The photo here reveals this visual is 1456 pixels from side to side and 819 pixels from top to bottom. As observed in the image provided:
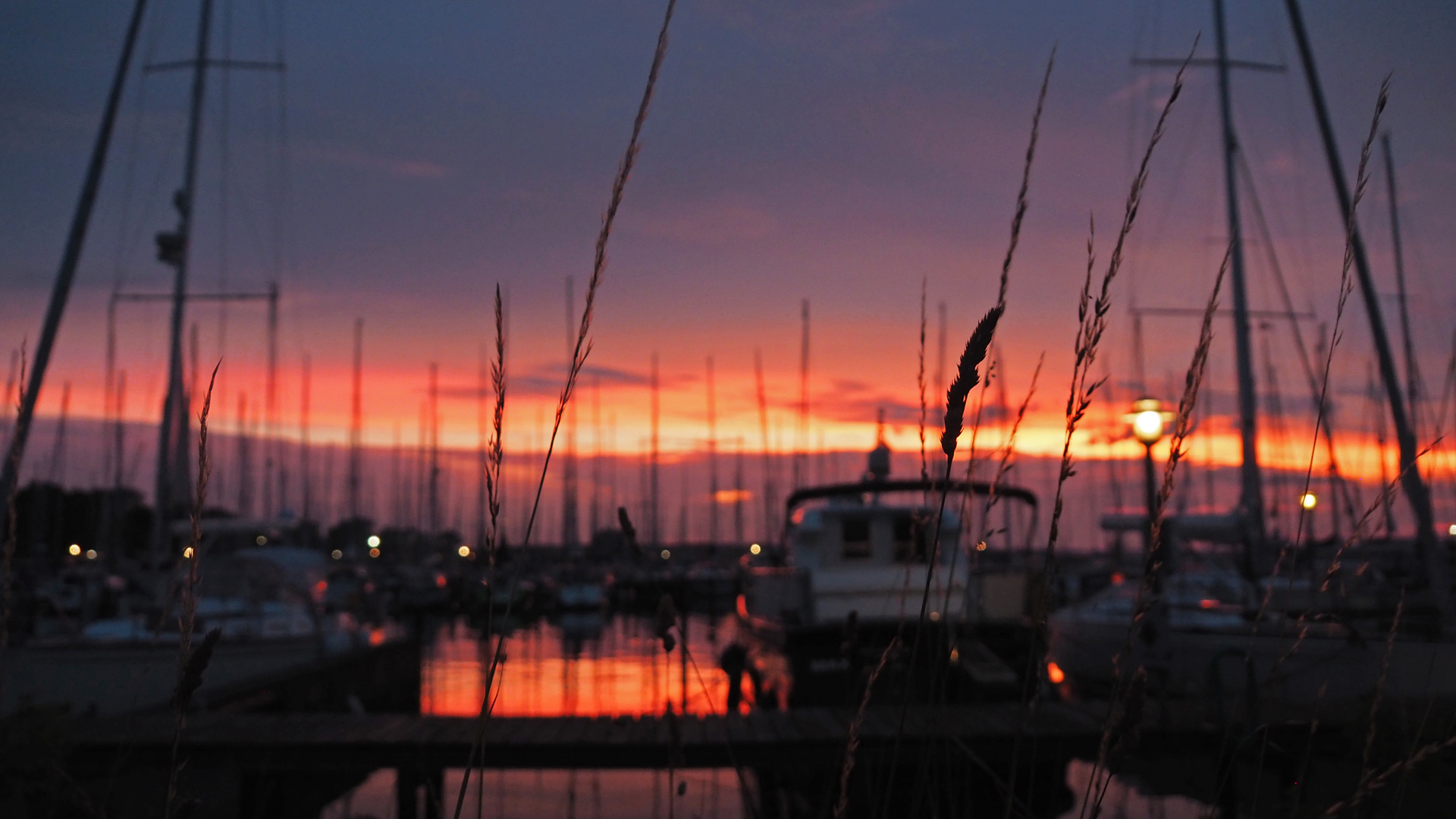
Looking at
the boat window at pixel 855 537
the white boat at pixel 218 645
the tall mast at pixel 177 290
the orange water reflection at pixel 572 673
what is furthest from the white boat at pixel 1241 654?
the tall mast at pixel 177 290

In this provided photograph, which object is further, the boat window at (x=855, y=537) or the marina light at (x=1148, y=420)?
the boat window at (x=855, y=537)

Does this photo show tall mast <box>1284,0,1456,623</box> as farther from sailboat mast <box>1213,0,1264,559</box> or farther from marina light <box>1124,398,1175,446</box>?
sailboat mast <box>1213,0,1264,559</box>

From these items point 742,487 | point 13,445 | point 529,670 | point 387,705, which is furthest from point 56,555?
point 13,445

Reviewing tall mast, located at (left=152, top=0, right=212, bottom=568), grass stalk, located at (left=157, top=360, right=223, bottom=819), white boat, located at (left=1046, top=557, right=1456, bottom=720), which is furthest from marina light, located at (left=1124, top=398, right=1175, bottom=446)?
tall mast, located at (left=152, top=0, right=212, bottom=568)

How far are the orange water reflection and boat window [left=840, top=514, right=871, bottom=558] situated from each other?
2538 millimetres

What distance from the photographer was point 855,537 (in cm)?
1844

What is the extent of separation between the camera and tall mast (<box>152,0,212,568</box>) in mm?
20344

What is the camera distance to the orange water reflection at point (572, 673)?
825 inches

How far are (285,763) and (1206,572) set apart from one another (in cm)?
2559

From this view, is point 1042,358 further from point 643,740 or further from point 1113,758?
point 643,740

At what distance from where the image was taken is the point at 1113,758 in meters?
1.83

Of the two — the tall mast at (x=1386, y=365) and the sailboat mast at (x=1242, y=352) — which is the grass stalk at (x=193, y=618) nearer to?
the tall mast at (x=1386, y=365)

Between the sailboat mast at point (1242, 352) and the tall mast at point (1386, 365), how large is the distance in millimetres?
6235

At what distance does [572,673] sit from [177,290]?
45.3 feet
